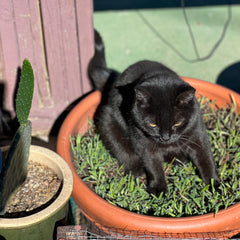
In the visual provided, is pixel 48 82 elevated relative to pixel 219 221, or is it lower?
elevated

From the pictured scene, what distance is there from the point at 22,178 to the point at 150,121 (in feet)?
2.38

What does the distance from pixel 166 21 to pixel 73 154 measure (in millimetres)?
2536

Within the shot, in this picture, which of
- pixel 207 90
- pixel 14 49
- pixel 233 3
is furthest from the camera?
pixel 233 3

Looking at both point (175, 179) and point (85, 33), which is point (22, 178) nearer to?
point (175, 179)

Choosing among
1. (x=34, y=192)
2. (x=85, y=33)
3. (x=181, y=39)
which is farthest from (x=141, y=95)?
(x=181, y=39)

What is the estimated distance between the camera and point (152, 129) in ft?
6.00

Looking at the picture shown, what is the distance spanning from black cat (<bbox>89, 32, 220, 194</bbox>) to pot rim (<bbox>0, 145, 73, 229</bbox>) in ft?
1.40

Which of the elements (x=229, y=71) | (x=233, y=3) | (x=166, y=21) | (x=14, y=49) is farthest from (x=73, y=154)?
(x=233, y=3)

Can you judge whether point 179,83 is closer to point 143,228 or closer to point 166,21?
point 143,228

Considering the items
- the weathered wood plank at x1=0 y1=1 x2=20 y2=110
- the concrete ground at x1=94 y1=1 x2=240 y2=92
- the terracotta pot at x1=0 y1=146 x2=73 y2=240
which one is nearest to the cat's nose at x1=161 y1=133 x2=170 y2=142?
the terracotta pot at x1=0 y1=146 x2=73 y2=240

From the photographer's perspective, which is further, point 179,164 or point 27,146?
point 179,164

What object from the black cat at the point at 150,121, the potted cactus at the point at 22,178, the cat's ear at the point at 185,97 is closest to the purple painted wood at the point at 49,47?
the black cat at the point at 150,121

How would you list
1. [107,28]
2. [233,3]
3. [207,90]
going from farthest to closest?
[233,3] < [107,28] < [207,90]

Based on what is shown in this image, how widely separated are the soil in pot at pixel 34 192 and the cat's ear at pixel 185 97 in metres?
0.81
